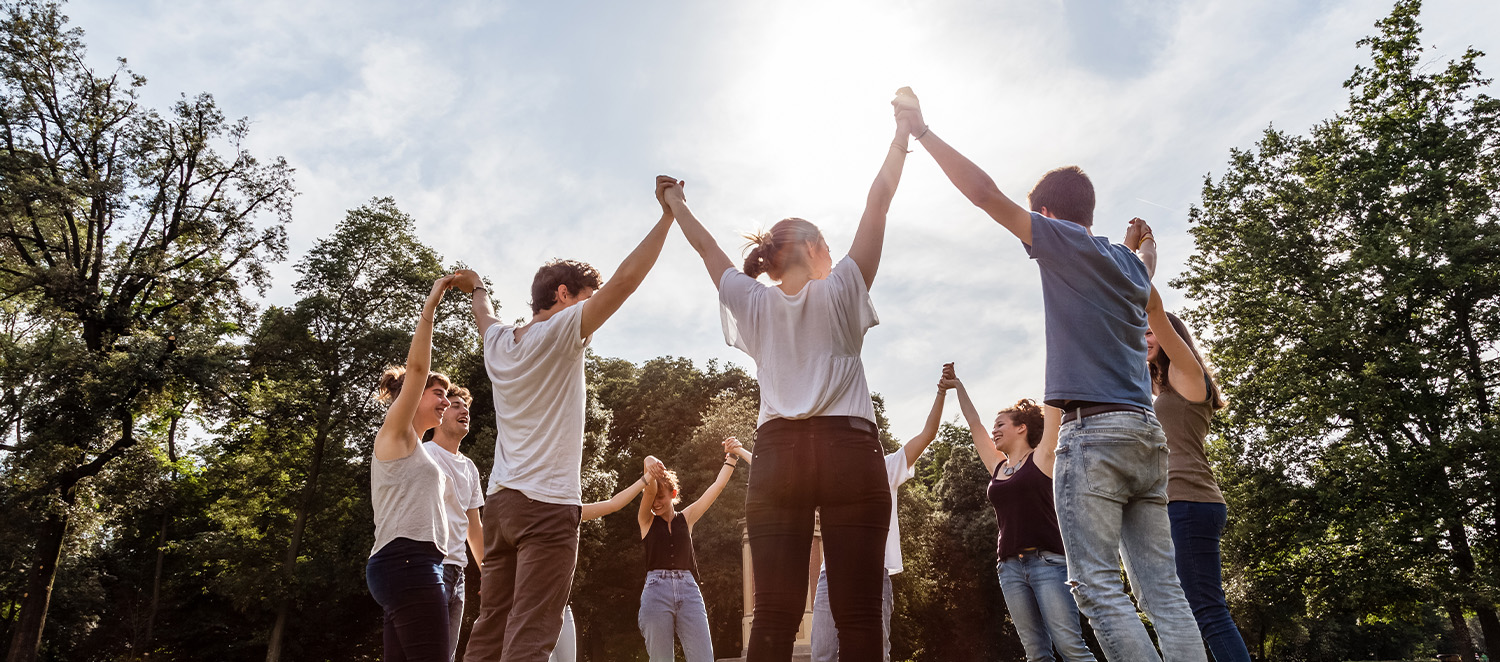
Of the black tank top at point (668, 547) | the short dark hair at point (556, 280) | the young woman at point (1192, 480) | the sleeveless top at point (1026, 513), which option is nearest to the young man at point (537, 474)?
the short dark hair at point (556, 280)

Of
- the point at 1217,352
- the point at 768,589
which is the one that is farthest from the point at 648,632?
the point at 1217,352

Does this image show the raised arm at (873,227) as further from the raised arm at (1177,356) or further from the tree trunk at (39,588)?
the tree trunk at (39,588)

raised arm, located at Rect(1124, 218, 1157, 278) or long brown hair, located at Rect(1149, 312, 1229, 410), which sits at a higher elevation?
raised arm, located at Rect(1124, 218, 1157, 278)

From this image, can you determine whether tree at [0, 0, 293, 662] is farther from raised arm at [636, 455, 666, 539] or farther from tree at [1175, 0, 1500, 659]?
tree at [1175, 0, 1500, 659]

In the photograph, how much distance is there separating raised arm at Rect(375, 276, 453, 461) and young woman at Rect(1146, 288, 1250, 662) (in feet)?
11.1

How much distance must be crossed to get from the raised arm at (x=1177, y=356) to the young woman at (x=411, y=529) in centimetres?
328

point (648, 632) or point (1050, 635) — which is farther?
point (648, 632)

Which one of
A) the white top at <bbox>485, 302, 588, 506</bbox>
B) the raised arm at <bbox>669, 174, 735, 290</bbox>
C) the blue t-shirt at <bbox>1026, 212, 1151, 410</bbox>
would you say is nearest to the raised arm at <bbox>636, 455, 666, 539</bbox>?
the white top at <bbox>485, 302, 588, 506</bbox>

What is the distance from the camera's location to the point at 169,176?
78.4ft

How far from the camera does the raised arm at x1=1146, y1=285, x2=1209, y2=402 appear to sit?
12.6 ft

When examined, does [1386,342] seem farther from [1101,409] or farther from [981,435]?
[1101,409]

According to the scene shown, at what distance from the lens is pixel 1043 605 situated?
205 inches

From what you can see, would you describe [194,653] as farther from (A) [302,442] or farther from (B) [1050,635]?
(B) [1050,635]

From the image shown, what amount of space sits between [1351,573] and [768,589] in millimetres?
24197
